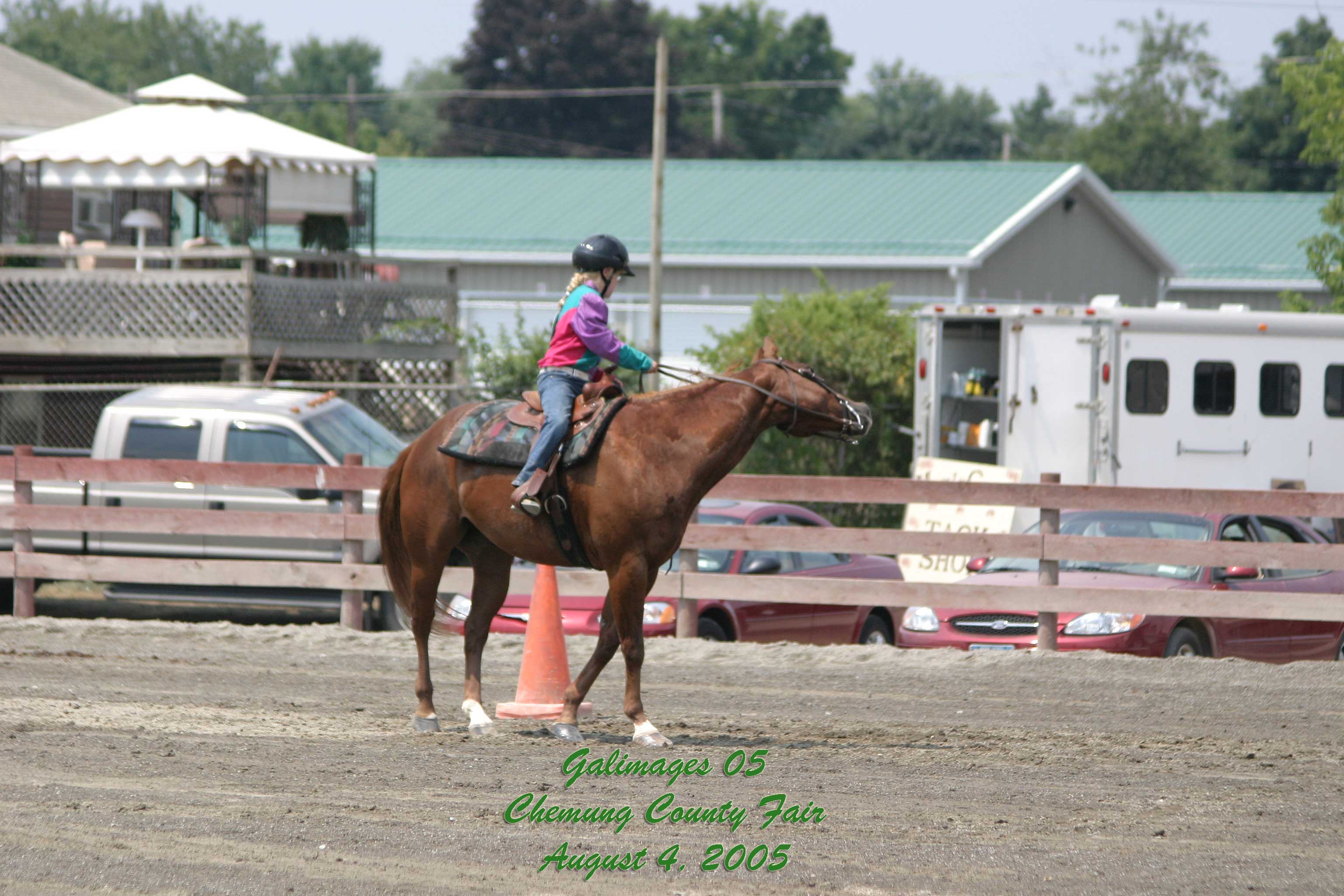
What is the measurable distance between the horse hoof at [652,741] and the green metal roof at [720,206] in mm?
27389

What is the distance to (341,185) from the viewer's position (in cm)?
2520

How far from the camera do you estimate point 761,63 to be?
282 ft

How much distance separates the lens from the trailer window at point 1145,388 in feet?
57.8

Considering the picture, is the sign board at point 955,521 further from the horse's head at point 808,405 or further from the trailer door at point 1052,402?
the horse's head at point 808,405

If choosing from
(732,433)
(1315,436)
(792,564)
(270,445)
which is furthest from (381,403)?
(732,433)

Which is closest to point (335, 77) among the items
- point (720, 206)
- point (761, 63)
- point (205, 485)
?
point (761, 63)

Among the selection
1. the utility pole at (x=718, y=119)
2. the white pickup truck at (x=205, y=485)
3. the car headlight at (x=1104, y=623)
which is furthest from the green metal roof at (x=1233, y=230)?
the white pickup truck at (x=205, y=485)

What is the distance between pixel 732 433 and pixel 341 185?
58.9 feet

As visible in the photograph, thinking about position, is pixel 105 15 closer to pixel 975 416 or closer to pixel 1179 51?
pixel 1179 51

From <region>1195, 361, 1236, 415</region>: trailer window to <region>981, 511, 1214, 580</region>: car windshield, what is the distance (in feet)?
13.4

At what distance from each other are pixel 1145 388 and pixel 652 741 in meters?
11.0

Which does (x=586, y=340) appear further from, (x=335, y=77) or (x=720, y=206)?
(x=335, y=77)

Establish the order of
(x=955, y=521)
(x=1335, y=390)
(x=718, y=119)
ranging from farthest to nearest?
1. (x=718, y=119)
2. (x=1335, y=390)
3. (x=955, y=521)

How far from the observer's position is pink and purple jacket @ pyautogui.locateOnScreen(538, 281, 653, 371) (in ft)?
27.5
